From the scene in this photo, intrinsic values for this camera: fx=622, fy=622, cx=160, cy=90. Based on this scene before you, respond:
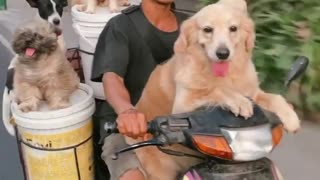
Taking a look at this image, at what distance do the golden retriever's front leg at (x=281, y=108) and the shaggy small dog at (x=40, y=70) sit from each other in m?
0.96

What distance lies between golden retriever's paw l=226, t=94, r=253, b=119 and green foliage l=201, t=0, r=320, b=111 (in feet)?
1.48

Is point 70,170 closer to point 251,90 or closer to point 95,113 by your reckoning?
point 95,113

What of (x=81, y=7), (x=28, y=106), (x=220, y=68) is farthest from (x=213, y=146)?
(x=81, y=7)

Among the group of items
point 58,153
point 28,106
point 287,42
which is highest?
point 287,42

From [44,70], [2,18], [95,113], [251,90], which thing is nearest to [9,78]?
[44,70]

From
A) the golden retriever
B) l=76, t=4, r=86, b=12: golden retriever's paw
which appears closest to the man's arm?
the golden retriever

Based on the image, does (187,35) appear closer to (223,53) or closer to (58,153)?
(223,53)

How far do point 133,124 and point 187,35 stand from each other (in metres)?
0.42

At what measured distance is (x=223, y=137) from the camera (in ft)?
5.46

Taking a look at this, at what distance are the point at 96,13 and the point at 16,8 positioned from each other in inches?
144

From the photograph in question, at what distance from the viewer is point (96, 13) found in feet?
10.6

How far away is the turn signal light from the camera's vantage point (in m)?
1.65

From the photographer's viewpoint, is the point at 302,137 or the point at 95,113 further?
the point at 95,113

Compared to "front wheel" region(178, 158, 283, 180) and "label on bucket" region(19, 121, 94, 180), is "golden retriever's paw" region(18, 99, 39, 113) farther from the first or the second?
"front wheel" region(178, 158, 283, 180)
